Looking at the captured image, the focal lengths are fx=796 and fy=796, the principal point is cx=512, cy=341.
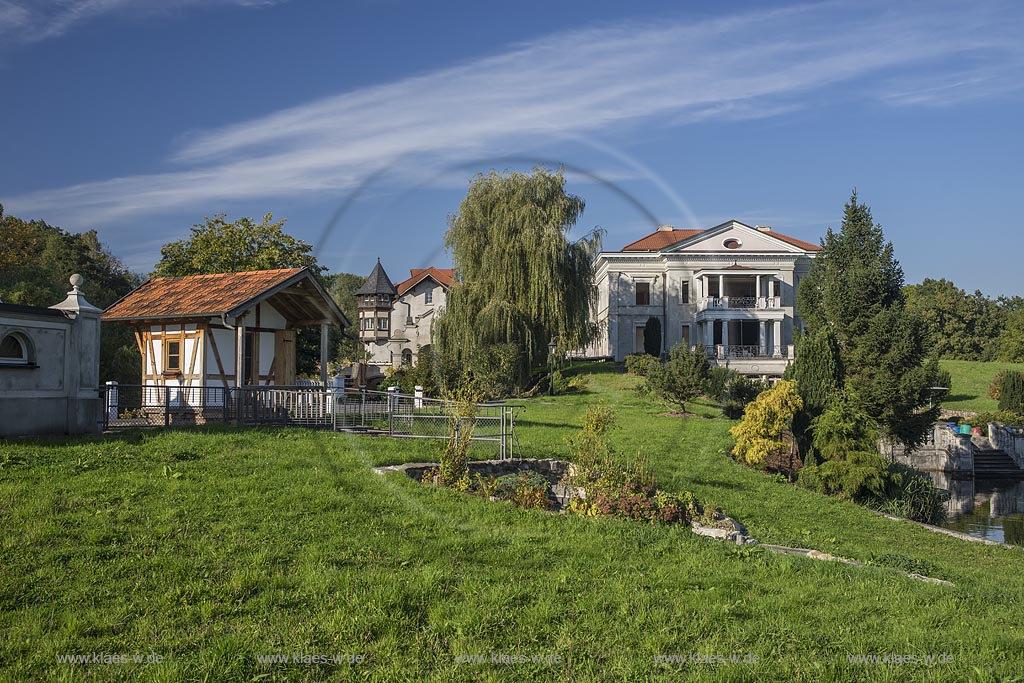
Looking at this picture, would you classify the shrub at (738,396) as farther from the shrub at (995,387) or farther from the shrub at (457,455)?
the shrub at (995,387)

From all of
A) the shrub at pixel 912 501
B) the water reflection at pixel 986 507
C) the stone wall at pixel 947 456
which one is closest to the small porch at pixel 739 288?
the stone wall at pixel 947 456

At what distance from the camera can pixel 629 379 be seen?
144 ft

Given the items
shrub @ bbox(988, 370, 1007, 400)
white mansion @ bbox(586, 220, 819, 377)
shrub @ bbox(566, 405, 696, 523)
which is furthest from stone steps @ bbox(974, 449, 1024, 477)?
shrub @ bbox(566, 405, 696, 523)

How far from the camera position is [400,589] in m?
7.46

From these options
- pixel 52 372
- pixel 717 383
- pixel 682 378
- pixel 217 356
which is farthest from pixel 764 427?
pixel 52 372

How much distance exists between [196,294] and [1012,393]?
4431 cm

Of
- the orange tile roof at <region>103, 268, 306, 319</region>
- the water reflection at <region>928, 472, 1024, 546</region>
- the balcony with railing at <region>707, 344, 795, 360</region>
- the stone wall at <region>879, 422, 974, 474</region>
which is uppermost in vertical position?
the orange tile roof at <region>103, 268, 306, 319</region>

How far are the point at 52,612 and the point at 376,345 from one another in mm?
64517

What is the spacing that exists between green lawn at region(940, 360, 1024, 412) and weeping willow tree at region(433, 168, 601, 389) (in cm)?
2676

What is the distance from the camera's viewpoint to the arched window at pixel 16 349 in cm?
1463

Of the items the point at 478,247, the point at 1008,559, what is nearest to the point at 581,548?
the point at 1008,559

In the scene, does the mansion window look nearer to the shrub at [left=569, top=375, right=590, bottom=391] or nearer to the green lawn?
the shrub at [left=569, top=375, right=590, bottom=391]

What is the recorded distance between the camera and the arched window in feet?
48.0

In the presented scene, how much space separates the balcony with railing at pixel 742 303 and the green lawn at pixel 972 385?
12.6m
